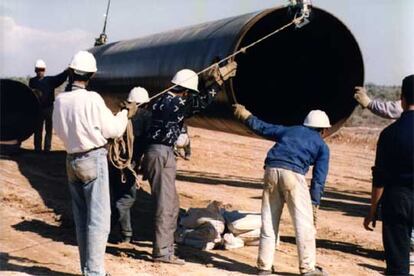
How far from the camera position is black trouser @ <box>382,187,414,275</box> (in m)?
4.78

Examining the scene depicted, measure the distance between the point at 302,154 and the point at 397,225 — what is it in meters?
1.11

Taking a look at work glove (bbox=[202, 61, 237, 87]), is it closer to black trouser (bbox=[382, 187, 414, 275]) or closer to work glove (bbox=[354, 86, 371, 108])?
work glove (bbox=[354, 86, 371, 108])

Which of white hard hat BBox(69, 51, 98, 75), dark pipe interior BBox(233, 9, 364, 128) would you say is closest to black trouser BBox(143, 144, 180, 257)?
white hard hat BBox(69, 51, 98, 75)

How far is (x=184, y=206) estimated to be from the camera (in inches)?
346

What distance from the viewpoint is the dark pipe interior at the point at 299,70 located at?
651 cm

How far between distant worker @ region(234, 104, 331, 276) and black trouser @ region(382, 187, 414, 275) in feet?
2.59

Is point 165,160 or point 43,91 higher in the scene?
point 43,91

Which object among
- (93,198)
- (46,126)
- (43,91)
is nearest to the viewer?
(93,198)

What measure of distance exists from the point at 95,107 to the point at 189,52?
2.55 metres

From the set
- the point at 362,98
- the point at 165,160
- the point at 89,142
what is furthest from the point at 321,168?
the point at 89,142

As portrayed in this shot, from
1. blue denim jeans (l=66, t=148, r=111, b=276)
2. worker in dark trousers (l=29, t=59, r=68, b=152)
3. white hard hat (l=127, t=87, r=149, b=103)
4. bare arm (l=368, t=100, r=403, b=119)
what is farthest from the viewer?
worker in dark trousers (l=29, t=59, r=68, b=152)

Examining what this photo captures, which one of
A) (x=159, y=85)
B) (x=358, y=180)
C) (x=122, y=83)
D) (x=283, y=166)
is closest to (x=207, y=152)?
(x=358, y=180)

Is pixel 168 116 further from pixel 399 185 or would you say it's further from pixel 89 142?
pixel 399 185

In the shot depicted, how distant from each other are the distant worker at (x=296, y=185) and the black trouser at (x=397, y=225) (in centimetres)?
79
